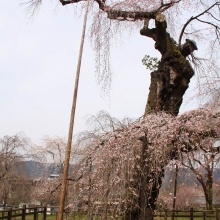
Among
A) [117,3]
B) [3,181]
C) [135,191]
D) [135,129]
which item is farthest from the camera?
[3,181]

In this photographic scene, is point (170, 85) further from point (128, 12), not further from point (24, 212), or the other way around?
point (24, 212)

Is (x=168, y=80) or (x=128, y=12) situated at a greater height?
(x=128, y=12)

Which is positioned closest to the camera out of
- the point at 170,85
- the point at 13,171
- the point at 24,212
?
the point at 170,85

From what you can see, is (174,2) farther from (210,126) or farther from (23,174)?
(23,174)

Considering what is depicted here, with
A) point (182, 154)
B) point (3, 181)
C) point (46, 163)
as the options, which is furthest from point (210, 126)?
point (46, 163)

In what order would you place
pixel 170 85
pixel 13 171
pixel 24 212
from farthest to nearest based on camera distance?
1. pixel 13 171
2. pixel 24 212
3. pixel 170 85

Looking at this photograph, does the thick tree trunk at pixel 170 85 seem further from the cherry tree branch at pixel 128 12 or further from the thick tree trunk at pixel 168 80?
the cherry tree branch at pixel 128 12

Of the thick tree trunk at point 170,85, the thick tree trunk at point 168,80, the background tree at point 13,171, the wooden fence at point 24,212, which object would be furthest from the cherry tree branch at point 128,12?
the background tree at point 13,171

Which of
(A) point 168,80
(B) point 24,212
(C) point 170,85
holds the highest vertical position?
(A) point 168,80

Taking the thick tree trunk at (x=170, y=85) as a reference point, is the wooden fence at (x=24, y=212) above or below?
below

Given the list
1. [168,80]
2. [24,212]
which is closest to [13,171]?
[24,212]

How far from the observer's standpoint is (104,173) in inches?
181

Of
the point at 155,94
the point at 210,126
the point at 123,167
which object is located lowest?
the point at 123,167

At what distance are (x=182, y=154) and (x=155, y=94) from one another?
160 cm
